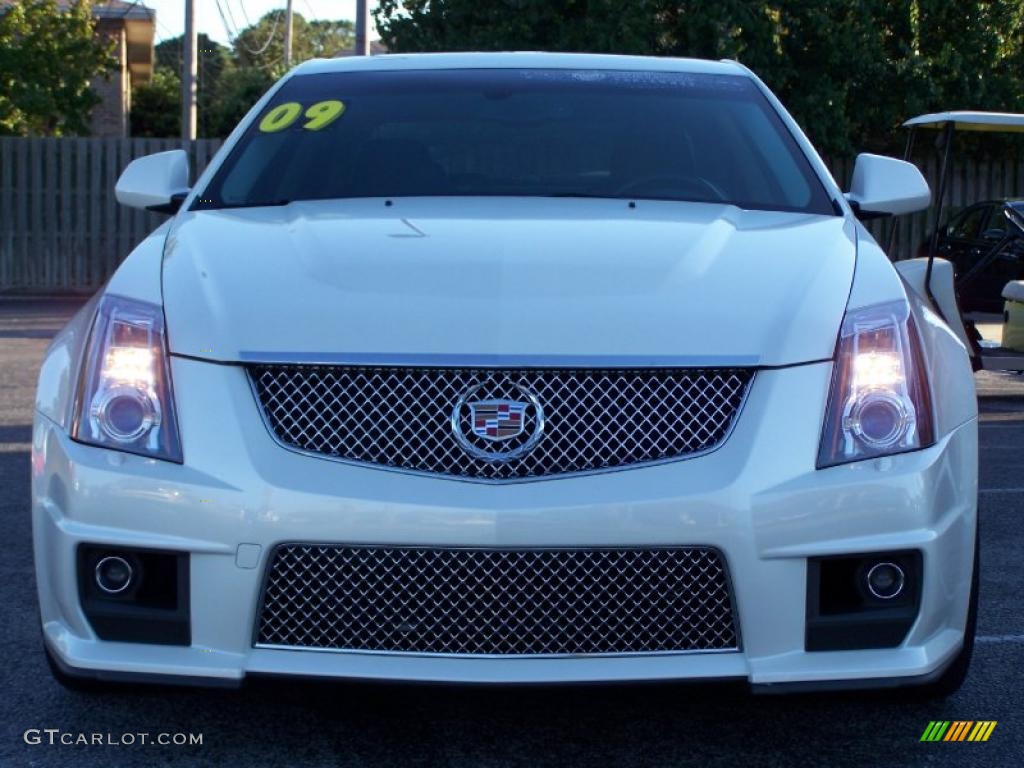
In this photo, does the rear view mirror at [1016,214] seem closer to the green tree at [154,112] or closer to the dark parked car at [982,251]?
the dark parked car at [982,251]

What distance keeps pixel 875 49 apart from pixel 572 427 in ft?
67.1

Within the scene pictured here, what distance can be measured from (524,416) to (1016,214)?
13205 millimetres

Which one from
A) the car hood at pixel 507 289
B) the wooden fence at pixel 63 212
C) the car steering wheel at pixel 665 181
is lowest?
the wooden fence at pixel 63 212

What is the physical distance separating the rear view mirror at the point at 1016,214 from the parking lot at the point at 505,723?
1162cm

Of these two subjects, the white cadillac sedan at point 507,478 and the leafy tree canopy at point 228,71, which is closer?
the white cadillac sedan at point 507,478

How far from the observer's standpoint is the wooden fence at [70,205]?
23062 millimetres

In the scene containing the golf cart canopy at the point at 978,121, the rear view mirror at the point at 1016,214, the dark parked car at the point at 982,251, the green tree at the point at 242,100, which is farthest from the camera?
the green tree at the point at 242,100

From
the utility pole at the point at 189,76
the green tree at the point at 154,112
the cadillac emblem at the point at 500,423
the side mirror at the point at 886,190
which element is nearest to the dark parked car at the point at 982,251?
the side mirror at the point at 886,190

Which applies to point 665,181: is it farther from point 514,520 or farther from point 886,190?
point 514,520

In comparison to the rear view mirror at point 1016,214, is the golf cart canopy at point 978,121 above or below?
above

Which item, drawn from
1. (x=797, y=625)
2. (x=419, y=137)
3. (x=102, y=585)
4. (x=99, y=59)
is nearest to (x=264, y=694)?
(x=102, y=585)

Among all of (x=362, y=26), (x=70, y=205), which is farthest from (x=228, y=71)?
(x=362, y=26)

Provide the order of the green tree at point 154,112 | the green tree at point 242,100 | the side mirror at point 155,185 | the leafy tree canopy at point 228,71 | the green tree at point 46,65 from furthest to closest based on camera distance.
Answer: the green tree at point 154,112 < the leafy tree canopy at point 228,71 < the green tree at point 242,100 < the green tree at point 46,65 < the side mirror at point 155,185

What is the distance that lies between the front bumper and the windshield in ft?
4.17
